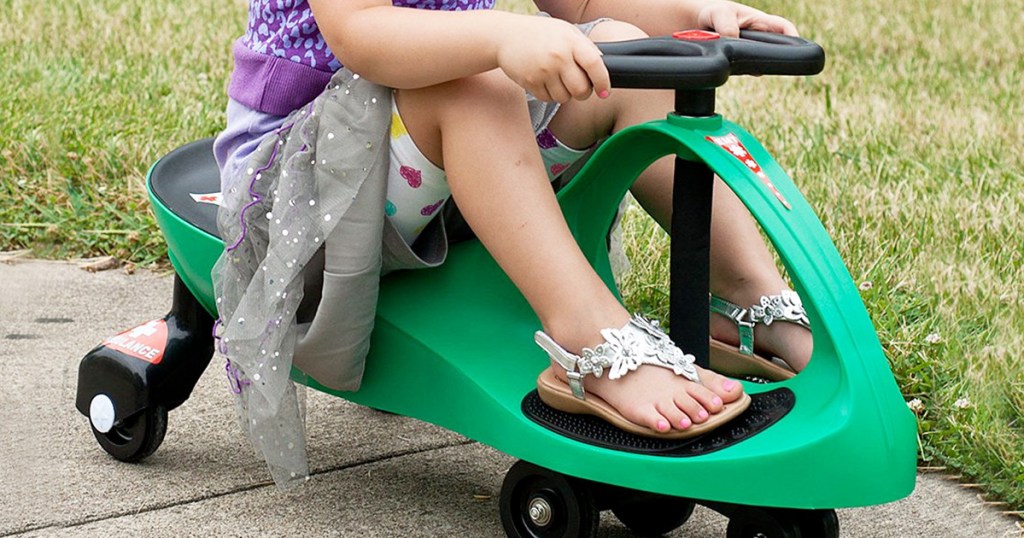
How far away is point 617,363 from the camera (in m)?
1.64

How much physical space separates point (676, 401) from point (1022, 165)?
2052mm

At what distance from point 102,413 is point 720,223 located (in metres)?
0.93

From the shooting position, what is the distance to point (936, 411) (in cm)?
216

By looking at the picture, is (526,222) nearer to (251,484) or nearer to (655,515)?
(655,515)

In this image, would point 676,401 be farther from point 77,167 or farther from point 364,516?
point 77,167

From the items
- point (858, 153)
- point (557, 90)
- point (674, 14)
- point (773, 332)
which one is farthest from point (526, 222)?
point (858, 153)

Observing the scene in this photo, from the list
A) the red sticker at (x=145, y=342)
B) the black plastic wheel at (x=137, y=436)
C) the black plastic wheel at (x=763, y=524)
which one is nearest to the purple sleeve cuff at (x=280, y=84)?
the red sticker at (x=145, y=342)

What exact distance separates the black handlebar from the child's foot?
0.33 metres

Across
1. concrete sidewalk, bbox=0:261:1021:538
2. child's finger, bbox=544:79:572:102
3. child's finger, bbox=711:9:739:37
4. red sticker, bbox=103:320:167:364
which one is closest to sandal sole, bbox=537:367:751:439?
concrete sidewalk, bbox=0:261:1021:538

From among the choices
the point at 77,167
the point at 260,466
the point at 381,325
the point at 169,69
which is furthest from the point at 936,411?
the point at 169,69

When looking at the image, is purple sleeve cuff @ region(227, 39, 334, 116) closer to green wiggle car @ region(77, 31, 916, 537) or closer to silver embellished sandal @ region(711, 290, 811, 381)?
green wiggle car @ region(77, 31, 916, 537)

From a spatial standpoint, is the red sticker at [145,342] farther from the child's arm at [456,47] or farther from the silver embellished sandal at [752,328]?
the silver embellished sandal at [752,328]

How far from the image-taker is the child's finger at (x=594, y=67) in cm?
150

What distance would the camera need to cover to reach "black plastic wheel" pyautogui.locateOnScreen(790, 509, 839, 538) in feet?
5.21
